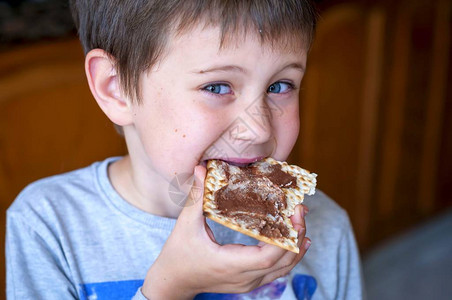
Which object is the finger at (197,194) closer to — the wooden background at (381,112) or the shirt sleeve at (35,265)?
the shirt sleeve at (35,265)

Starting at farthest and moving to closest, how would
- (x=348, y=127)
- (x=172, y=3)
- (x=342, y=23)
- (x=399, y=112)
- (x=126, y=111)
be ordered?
1. (x=399, y=112)
2. (x=348, y=127)
3. (x=342, y=23)
4. (x=126, y=111)
5. (x=172, y=3)

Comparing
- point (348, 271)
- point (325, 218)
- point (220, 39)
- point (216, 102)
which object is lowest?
point (348, 271)

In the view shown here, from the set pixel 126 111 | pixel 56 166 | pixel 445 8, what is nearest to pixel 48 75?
pixel 56 166

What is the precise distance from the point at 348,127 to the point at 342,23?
48 centimetres

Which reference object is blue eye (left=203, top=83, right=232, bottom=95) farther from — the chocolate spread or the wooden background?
the wooden background

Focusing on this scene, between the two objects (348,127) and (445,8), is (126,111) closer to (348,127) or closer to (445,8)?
(348,127)

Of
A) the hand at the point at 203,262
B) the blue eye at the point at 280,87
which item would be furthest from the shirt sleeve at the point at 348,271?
the blue eye at the point at 280,87

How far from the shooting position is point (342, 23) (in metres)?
2.26

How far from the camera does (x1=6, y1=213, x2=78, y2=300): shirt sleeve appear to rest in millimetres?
1041

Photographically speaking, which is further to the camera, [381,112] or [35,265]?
[381,112]

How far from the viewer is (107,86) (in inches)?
43.1

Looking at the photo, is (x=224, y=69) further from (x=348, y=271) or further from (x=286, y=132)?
(x=348, y=271)

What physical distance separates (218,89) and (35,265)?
0.51 meters

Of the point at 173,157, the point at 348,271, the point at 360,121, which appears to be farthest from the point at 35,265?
the point at 360,121
